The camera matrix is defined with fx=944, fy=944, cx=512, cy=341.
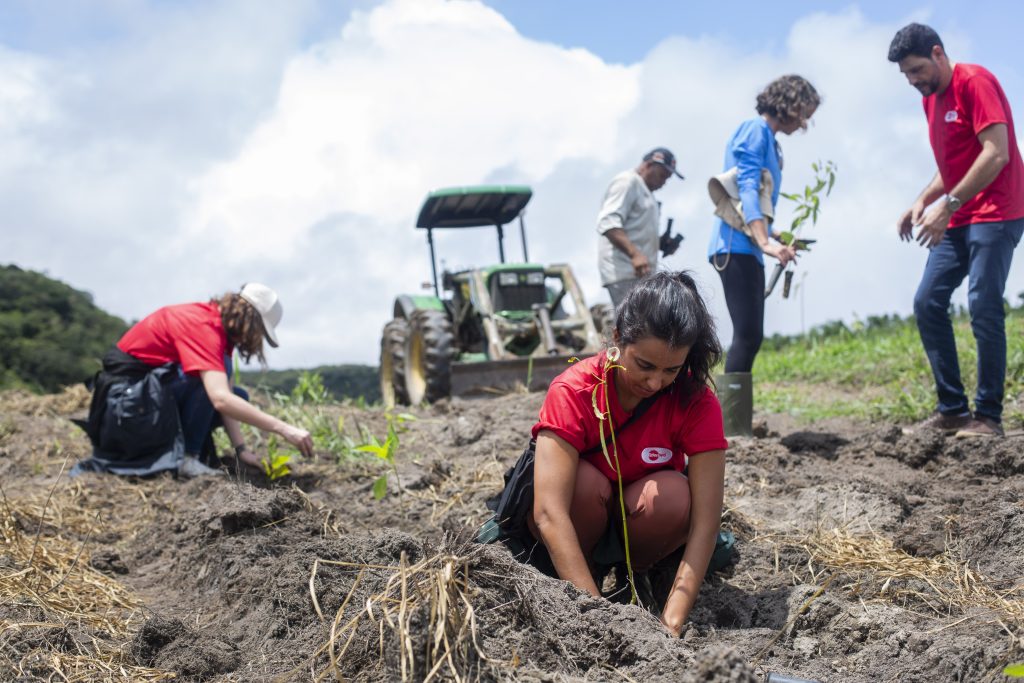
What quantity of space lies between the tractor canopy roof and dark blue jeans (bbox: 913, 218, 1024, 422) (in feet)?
16.9

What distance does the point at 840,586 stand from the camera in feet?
9.15

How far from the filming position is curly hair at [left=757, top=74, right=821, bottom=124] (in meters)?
4.52

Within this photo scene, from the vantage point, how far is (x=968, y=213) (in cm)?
404

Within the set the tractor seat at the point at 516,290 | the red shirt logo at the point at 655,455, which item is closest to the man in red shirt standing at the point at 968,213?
the red shirt logo at the point at 655,455

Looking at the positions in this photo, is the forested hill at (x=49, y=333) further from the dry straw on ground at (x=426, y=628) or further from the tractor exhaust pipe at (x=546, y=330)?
the dry straw on ground at (x=426, y=628)

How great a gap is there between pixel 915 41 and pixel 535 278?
5180mm

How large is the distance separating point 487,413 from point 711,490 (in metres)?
3.53

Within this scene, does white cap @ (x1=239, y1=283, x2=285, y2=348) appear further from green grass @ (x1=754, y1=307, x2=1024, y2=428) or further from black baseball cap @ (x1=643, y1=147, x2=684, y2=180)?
green grass @ (x1=754, y1=307, x2=1024, y2=428)

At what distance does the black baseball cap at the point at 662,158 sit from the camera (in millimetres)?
5883

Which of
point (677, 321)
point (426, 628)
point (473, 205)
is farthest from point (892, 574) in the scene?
point (473, 205)

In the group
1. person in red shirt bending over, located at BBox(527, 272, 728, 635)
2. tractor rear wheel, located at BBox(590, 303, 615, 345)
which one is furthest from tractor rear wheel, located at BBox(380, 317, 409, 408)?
person in red shirt bending over, located at BBox(527, 272, 728, 635)

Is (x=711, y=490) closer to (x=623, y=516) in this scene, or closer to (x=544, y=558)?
(x=623, y=516)

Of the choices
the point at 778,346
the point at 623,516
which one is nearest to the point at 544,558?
the point at 623,516

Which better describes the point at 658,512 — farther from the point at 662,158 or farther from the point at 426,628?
the point at 662,158
